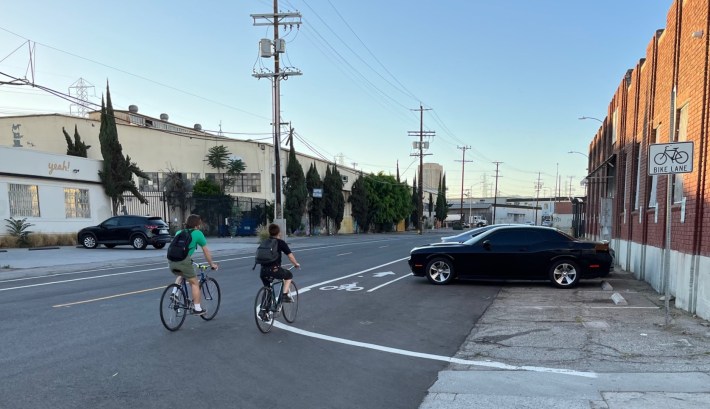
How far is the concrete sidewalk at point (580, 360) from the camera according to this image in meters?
4.76

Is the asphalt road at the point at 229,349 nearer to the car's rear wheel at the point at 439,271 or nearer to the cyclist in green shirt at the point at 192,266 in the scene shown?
the cyclist in green shirt at the point at 192,266

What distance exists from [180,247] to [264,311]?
5.27 feet

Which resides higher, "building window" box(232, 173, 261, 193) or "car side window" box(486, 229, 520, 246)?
"building window" box(232, 173, 261, 193)

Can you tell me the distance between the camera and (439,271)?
41.4 feet

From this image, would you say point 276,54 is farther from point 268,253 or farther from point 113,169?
point 268,253

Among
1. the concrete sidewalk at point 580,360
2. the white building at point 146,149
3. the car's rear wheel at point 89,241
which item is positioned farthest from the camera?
the white building at point 146,149

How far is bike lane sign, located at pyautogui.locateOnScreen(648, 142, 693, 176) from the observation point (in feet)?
23.9

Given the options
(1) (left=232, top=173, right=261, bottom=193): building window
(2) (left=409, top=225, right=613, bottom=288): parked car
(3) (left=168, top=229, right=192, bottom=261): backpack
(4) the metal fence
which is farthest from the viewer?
(1) (left=232, top=173, right=261, bottom=193): building window

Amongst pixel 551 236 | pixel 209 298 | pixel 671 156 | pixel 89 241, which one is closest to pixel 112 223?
pixel 89 241

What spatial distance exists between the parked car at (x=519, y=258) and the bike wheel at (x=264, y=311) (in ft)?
19.6

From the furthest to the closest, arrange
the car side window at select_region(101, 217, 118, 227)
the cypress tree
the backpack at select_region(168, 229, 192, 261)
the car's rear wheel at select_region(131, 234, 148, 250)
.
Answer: the cypress tree
the car side window at select_region(101, 217, 118, 227)
the car's rear wheel at select_region(131, 234, 148, 250)
the backpack at select_region(168, 229, 192, 261)

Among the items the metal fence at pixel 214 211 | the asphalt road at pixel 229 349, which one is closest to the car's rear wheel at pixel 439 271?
the asphalt road at pixel 229 349

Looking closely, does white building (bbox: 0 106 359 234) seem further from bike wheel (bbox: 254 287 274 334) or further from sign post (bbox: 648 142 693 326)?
sign post (bbox: 648 142 693 326)

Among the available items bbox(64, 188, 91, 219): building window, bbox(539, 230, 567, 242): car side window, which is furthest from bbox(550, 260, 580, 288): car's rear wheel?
bbox(64, 188, 91, 219): building window
